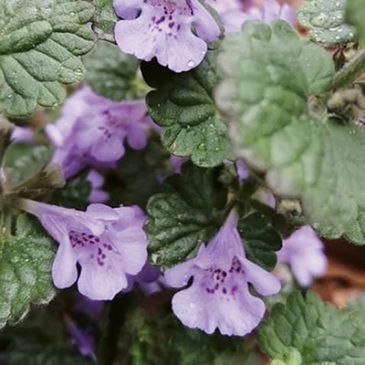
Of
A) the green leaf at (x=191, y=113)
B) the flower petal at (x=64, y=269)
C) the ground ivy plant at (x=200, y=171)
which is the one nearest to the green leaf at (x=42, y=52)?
the ground ivy plant at (x=200, y=171)

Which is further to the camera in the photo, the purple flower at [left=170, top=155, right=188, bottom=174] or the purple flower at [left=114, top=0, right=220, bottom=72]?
the purple flower at [left=170, top=155, right=188, bottom=174]

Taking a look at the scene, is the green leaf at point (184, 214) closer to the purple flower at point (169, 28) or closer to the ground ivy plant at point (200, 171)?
the ground ivy plant at point (200, 171)

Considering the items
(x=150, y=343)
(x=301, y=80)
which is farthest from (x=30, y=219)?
(x=301, y=80)

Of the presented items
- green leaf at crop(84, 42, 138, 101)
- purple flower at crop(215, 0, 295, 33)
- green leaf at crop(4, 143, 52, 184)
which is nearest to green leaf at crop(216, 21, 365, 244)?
purple flower at crop(215, 0, 295, 33)

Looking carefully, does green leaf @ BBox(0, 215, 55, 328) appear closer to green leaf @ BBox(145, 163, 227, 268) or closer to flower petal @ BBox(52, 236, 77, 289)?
flower petal @ BBox(52, 236, 77, 289)

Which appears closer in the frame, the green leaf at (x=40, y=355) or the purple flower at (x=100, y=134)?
the purple flower at (x=100, y=134)

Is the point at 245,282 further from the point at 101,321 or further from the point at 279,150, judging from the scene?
the point at 101,321
